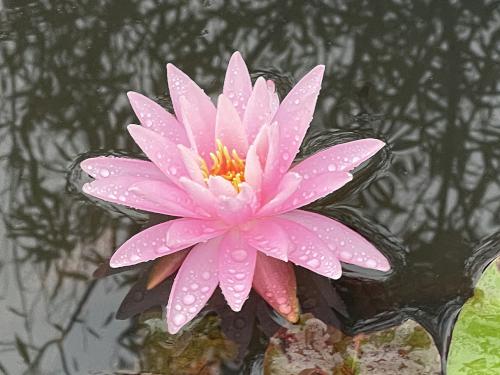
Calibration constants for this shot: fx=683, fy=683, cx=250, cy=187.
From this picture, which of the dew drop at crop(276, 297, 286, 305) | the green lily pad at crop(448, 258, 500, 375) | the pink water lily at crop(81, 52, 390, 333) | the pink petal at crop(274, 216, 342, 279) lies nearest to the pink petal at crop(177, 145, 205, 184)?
the pink water lily at crop(81, 52, 390, 333)

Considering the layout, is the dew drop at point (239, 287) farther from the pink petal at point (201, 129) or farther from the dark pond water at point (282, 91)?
the pink petal at point (201, 129)

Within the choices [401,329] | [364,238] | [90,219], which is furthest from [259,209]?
[90,219]

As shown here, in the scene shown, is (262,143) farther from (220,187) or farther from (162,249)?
(162,249)

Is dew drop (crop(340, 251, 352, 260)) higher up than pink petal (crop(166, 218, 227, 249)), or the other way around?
pink petal (crop(166, 218, 227, 249))

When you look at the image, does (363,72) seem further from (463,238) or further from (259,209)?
(259,209)

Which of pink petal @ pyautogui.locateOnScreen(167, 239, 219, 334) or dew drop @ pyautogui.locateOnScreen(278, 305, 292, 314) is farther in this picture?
dew drop @ pyautogui.locateOnScreen(278, 305, 292, 314)

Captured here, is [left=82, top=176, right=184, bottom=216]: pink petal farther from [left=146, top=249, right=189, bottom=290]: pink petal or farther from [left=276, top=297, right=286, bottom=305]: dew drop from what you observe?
[left=276, top=297, right=286, bottom=305]: dew drop

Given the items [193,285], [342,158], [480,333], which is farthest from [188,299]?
[480,333]
